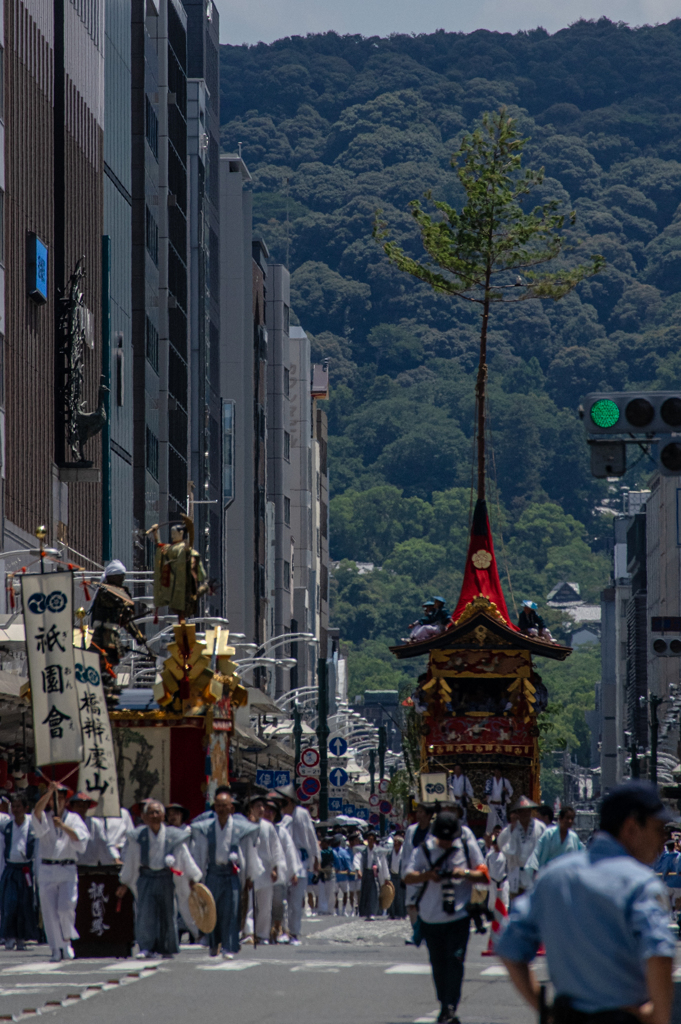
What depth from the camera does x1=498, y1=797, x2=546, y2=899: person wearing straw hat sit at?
2162cm

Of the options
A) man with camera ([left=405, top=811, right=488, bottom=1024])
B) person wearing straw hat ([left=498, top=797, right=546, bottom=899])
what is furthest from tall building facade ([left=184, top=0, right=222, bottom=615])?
man with camera ([left=405, top=811, right=488, bottom=1024])

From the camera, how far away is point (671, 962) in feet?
21.5

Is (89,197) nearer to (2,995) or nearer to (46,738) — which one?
(46,738)

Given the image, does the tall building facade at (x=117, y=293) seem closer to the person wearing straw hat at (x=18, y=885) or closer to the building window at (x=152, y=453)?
the building window at (x=152, y=453)

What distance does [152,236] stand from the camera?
200ft

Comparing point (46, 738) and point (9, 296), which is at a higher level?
point (9, 296)

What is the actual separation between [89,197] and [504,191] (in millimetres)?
13410

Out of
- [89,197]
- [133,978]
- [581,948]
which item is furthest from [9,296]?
[581,948]

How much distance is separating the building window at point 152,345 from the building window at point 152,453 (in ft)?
7.46

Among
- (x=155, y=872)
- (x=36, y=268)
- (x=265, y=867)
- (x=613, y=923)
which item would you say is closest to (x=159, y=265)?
(x=36, y=268)

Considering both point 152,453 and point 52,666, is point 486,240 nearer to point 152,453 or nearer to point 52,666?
point 52,666

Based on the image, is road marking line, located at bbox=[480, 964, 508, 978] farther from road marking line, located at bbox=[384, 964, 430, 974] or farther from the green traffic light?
the green traffic light

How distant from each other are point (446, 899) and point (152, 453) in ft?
154

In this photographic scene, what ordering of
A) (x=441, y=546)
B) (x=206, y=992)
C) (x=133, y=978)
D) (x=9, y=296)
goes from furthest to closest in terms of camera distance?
(x=441, y=546), (x=9, y=296), (x=133, y=978), (x=206, y=992)
